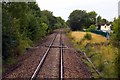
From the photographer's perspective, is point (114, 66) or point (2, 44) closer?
point (114, 66)

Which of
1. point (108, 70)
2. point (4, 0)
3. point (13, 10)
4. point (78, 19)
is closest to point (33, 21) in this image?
point (13, 10)

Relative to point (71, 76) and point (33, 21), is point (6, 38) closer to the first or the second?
point (71, 76)

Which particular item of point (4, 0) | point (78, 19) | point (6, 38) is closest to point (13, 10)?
point (4, 0)

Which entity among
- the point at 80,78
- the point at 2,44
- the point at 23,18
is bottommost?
the point at 80,78

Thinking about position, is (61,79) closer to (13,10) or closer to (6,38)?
(6,38)

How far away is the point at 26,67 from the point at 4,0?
9.97 meters

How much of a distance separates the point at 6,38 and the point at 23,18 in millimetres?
11448

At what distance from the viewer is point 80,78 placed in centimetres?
1402

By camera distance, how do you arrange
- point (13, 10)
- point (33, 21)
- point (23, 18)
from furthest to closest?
point (33, 21) < point (23, 18) < point (13, 10)

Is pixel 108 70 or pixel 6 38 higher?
pixel 6 38

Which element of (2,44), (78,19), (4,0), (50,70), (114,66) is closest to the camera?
(114,66)

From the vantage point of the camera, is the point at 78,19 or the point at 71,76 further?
the point at 78,19

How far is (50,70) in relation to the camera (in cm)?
1552

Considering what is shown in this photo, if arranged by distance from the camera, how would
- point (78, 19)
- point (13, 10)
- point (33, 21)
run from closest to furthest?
→ point (13, 10), point (33, 21), point (78, 19)
